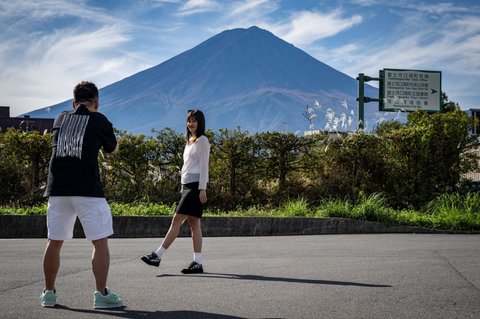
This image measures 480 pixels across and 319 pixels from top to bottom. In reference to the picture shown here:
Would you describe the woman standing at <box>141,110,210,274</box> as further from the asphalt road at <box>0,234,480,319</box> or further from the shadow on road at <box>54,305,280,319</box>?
the shadow on road at <box>54,305,280,319</box>

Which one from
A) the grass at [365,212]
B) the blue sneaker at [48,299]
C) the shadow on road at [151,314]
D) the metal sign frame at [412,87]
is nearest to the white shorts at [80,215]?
the blue sneaker at [48,299]

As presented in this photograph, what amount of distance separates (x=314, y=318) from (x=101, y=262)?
5.68 feet

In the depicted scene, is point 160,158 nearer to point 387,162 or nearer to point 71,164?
point 387,162

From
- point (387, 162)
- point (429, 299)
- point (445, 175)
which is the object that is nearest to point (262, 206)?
point (387, 162)

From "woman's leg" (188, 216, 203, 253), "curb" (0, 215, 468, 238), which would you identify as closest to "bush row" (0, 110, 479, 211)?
"curb" (0, 215, 468, 238)

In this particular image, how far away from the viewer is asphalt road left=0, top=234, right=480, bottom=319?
4.90 m

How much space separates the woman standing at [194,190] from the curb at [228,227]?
13.1 ft

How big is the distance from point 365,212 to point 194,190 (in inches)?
213

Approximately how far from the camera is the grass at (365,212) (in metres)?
11.3

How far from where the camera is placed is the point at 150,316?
185 inches

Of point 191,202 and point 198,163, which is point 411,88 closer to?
point 198,163

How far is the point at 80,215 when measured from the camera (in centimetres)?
491

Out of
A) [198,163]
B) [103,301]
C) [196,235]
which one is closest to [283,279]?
[196,235]

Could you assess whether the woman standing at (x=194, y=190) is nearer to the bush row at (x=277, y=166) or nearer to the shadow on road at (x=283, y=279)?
the shadow on road at (x=283, y=279)
